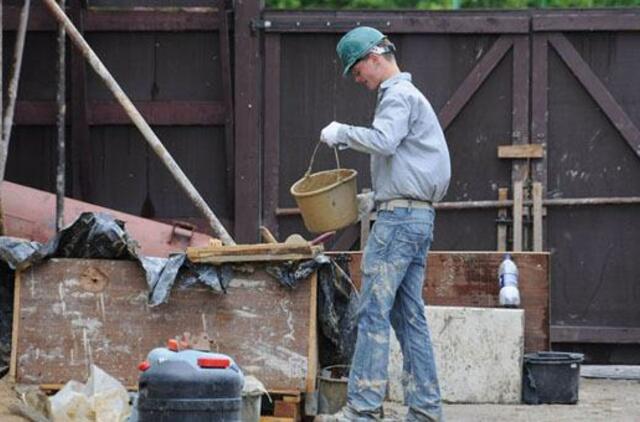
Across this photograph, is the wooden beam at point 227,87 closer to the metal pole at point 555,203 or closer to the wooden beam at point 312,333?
the metal pole at point 555,203

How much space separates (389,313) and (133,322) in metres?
1.41

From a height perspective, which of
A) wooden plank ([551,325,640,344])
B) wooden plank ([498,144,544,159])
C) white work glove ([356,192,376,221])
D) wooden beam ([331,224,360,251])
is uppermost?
wooden plank ([498,144,544,159])

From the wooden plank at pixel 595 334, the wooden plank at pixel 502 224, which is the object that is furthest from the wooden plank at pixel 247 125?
the wooden plank at pixel 595 334

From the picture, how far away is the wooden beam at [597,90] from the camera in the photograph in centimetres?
1145

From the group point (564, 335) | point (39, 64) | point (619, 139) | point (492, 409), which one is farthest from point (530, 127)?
point (39, 64)

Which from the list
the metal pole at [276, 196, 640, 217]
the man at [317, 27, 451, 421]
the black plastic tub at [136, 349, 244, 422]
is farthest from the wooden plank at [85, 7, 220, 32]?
the black plastic tub at [136, 349, 244, 422]

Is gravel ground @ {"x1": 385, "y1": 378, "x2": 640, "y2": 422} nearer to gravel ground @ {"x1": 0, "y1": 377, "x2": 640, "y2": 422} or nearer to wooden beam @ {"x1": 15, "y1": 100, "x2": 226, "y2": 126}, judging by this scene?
gravel ground @ {"x1": 0, "y1": 377, "x2": 640, "y2": 422}

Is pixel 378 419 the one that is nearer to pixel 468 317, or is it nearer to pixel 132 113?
pixel 468 317

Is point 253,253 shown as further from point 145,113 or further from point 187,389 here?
point 145,113

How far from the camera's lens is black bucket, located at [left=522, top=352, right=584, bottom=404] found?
9883 millimetres

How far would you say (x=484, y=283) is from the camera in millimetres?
10516

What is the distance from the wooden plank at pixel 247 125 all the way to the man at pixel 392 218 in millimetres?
3595

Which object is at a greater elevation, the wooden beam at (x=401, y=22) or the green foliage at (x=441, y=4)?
the green foliage at (x=441, y=4)

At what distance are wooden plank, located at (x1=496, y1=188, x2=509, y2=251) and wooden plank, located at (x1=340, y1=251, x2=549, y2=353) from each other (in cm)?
107
